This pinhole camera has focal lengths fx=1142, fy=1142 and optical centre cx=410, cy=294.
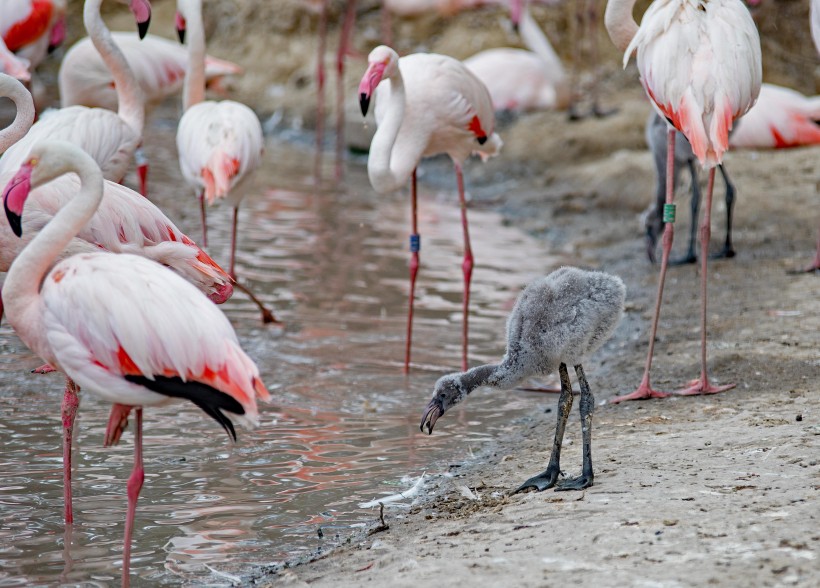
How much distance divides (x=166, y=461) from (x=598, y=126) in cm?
773

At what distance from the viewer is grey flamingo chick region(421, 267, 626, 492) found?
12.9 feet

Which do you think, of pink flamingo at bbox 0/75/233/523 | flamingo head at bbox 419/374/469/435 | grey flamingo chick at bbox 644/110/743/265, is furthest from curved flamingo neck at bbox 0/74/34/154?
grey flamingo chick at bbox 644/110/743/265

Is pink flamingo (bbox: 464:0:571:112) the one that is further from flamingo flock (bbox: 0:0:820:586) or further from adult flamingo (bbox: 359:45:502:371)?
adult flamingo (bbox: 359:45:502:371)

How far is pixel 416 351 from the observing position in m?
6.52

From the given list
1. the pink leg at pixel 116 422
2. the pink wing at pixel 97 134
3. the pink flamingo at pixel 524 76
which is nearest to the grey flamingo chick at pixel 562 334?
the pink leg at pixel 116 422

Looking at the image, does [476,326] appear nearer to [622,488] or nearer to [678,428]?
[678,428]

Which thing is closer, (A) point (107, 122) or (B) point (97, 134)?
(B) point (97, 134)

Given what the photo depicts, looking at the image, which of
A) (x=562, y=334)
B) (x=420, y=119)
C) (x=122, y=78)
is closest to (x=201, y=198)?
(x=122, y=78)

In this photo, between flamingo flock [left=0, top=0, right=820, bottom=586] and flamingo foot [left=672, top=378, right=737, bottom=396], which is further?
flamingo foot [left=672, top=378, right=737, bottom=396]

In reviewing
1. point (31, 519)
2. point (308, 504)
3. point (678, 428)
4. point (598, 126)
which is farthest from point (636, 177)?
point (31, 519)

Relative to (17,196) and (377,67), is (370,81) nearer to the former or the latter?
(377,67)

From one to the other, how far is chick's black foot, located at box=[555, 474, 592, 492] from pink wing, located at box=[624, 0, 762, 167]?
174cm

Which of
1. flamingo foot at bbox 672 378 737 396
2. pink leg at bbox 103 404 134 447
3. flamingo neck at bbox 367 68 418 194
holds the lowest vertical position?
Result: flamingo foot at bbox 672 378 737 396

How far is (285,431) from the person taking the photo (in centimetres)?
518
